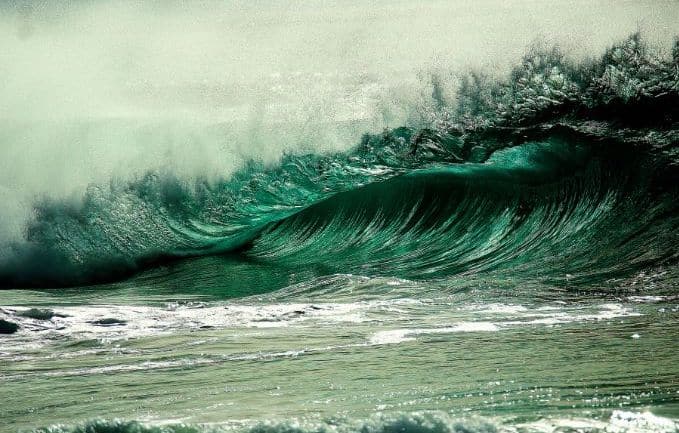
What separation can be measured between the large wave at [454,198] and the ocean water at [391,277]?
0.14 feet

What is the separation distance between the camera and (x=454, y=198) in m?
14.1

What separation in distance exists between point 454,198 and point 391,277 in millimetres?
3170

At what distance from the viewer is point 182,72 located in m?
25.3

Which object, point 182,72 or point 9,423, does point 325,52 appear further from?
point 9,423

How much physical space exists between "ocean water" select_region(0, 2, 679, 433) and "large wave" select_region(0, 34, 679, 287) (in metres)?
0.04

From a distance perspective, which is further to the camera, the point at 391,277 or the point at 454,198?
the point at 454,198

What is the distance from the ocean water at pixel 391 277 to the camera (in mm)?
5109

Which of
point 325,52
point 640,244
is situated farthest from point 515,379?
point 325,52

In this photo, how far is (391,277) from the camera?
1123 cm

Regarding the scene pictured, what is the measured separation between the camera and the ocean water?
16.8ft

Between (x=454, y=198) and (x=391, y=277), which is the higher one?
(x=454, y=198)

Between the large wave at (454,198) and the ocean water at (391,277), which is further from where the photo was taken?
the large wave at (454,198)

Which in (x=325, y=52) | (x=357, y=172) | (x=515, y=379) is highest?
(x=325, y=52)

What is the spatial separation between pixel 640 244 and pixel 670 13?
283 inches
